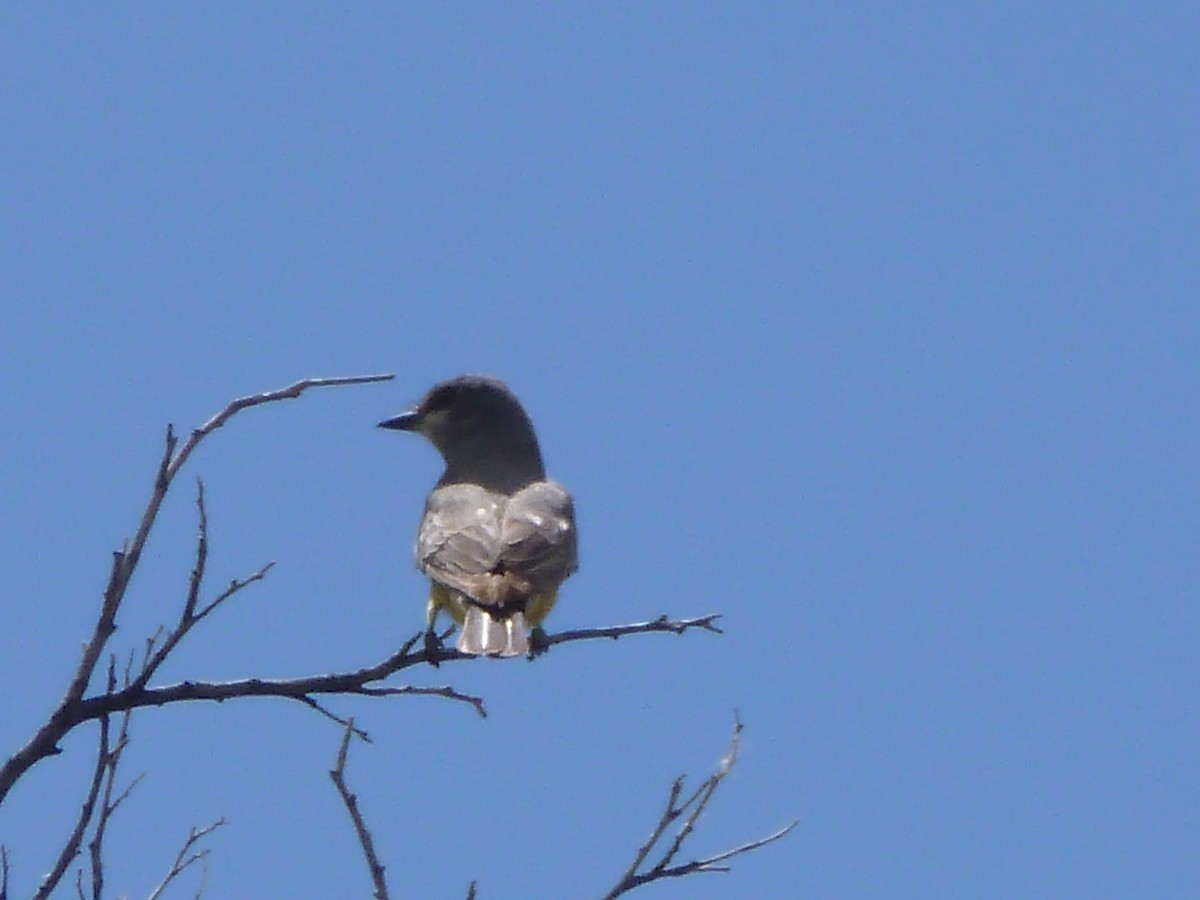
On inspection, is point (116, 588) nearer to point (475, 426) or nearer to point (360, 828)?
point (360, 828)

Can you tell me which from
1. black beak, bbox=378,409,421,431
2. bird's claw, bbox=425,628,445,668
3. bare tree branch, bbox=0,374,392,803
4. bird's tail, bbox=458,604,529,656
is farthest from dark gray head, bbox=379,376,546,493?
bare tree branch, bbox=0,374,392,803

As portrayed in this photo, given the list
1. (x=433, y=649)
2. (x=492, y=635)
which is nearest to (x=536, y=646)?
(x=492, y=635)

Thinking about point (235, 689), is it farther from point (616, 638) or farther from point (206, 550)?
point (616, 638)

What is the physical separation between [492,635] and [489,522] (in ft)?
3.86

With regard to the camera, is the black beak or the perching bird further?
the black beak

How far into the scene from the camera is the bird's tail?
655cm

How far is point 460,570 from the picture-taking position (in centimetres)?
729

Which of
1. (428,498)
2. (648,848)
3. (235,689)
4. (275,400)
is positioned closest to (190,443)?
(275,400)

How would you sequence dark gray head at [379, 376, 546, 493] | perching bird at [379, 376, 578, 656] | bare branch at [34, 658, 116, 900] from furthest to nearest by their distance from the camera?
dark gray head at [379, 376, 546, 493]
perching bird at [379, 376, 578, 656]
bare branch at [34, 658, 116, 900]

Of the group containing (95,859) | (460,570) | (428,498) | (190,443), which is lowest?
(95,859)

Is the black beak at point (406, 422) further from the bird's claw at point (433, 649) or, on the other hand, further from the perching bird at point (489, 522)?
the bird's claw at point (433, 649)

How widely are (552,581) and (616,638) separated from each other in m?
1.98

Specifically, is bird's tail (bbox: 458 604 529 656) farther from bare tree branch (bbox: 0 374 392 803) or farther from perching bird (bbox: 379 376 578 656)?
bare tree branch (bbox: 0 374 392 803)

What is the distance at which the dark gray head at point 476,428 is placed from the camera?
368 inches
